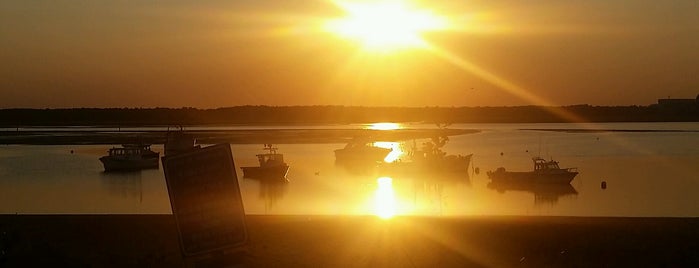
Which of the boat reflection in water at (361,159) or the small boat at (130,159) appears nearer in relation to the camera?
the small boat at (130,159)

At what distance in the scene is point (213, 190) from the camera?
6836 mm

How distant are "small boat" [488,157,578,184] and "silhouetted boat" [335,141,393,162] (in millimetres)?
18077

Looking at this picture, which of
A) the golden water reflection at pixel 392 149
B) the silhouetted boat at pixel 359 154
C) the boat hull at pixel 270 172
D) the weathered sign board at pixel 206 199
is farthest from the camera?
the golden water reflection at pixel 392 149

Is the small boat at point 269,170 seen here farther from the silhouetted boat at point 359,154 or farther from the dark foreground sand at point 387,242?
the dark foreground sand at point 387,242

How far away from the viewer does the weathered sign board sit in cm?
673

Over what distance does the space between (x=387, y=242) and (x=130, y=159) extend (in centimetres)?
4023

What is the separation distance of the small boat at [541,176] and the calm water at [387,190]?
646 millimetres

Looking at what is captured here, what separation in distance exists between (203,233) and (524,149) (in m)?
67.8

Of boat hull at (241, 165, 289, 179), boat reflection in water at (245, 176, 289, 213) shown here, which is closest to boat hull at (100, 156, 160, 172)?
boat hull at (241, 165, 289, 179)

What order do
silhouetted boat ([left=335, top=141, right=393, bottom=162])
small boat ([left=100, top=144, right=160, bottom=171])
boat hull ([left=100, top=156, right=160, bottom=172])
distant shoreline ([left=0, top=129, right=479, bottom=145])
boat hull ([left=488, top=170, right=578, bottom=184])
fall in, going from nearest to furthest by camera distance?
boat hull ([left=488, top=170, right=578, bottom=184]), boat hull ([left=100, top=156, right=160, bottom=172]), small boat ([left=100, top=144, right=160, bottom=171]), silhouetted boat ([left=335, top=141, right=393, bottom=162]), distant shoreline ([left=0, top=129, right=479, bottom=145])

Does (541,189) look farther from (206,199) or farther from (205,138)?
(205,138)

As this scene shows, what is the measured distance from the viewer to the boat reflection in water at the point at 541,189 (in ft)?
111

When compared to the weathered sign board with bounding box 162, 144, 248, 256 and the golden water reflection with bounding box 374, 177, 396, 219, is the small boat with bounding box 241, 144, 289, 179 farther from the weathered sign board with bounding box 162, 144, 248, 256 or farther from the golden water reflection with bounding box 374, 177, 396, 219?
the weathered sign board with bounding box 162, 144, 248, 256

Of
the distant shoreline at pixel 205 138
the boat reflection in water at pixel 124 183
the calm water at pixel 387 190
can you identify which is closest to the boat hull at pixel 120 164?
the boat reflection in water at pixel 124 183
